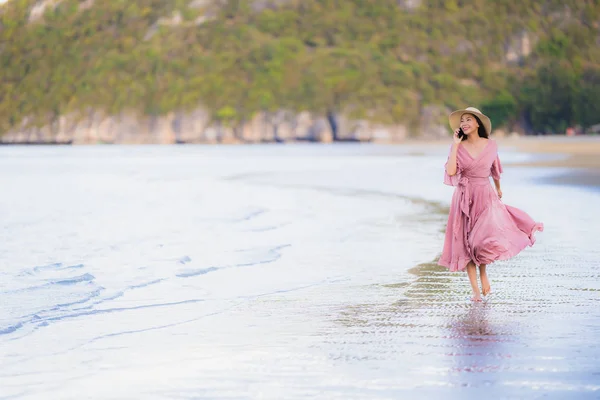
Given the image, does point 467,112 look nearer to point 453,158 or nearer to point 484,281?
point 453,158

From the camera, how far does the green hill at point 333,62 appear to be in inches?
5994

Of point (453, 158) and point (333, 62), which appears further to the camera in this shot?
point (333, 62)

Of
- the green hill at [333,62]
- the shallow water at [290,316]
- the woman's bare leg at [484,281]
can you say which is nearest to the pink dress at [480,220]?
the woman's bare leg at [484,281]

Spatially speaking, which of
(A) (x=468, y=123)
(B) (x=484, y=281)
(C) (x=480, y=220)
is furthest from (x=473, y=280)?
(A) (x=468, y=123)

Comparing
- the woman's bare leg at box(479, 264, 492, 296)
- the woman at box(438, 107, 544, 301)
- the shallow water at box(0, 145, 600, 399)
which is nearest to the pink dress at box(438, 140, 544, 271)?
the woman at box(438, 107, 544, 301)

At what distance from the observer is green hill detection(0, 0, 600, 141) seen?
500 ft

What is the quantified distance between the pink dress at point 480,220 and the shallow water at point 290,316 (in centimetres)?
38

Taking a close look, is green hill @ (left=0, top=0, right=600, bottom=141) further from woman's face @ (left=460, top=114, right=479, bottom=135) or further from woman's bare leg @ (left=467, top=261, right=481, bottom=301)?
woman's face @ (left=460, top=114, right=479, bottom=135)

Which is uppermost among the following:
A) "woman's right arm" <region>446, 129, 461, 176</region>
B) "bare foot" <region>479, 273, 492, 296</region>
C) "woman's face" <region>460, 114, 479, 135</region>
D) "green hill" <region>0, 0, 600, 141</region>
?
"green hill" <region>0, 0, 600, 141</region>

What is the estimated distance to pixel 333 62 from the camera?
16125 cm

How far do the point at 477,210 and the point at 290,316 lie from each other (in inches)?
61.3

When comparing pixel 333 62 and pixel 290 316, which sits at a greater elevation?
pixel 333 62

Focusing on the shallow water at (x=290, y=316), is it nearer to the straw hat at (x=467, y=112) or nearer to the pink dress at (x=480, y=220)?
the pink dress at (x=480, y=220)

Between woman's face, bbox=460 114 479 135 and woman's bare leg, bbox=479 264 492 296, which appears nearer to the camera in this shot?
woman's face, bbox=460 114 479 135
